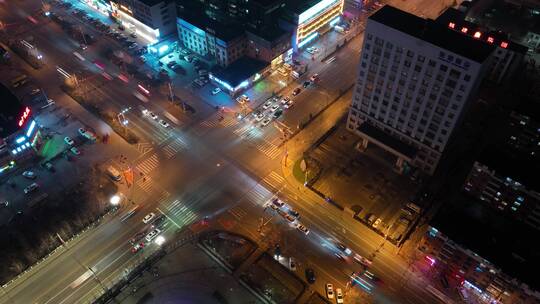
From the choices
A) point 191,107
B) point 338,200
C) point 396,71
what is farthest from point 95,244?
point 396,71

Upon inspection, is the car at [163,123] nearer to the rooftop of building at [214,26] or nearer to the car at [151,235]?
the rooftop of building at [214,26]

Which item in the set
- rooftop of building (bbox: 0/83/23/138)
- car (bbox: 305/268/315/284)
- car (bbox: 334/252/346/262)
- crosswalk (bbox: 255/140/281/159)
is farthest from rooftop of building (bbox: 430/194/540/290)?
rooftop of building (bbox: 0/83/23/138)

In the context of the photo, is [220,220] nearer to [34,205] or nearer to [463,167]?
[34,205]

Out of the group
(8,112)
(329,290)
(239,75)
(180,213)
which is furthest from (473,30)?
(8,112)

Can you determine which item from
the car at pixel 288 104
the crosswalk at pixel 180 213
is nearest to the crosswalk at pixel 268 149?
the car at pixel 288 104

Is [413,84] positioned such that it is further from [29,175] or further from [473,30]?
[29,175]

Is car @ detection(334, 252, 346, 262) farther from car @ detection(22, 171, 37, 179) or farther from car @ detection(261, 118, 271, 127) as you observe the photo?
car @ detection(22, 171, 37, 179)
